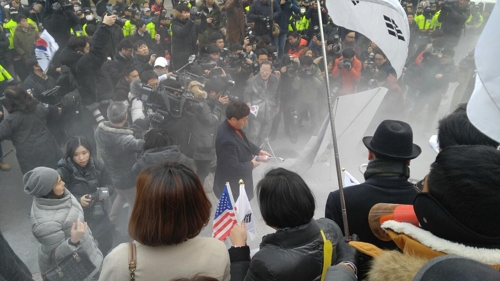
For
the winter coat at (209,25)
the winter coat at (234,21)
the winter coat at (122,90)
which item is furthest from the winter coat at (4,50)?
the winter coat at (234,21)

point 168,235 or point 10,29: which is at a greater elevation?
point 10,29

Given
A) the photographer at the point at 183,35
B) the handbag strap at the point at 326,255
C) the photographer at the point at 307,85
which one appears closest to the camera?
the handbag strap at the point at 326,255

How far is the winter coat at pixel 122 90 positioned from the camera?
16.7ft

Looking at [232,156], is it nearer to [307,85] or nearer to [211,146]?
[211,146]

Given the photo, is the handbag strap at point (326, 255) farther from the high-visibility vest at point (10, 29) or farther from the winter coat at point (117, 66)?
the high-visibility vest at point (10, 29)

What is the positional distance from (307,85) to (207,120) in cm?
240

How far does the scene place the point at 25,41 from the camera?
275 inches

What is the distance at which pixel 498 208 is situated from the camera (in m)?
1.09

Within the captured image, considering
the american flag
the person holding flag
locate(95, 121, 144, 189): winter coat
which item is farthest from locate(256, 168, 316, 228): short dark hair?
locate(95, 121, 144, 189): winter coat

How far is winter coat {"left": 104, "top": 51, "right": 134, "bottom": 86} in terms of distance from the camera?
5496 millimetres

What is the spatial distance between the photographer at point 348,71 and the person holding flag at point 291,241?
492cm

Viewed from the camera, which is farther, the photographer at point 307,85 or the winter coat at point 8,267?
the photographer at point 307,85

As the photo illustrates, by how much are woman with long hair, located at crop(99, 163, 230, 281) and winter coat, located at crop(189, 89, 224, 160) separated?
8.76 ft

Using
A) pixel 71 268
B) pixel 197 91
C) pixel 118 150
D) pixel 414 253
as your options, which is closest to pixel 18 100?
pixel 118 150
